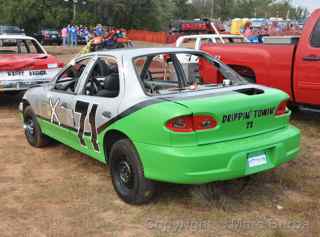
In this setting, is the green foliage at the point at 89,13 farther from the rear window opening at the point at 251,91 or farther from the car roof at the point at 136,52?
the rear window opening at the point at 251,91

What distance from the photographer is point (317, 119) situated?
8.48 metres

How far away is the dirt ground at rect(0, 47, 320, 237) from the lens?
4.22 m

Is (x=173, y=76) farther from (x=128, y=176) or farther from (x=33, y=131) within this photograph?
(x=33, y=131)

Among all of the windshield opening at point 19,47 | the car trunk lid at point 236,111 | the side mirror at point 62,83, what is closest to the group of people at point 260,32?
the windshield opening at point 19,47

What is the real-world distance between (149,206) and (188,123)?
1017mm

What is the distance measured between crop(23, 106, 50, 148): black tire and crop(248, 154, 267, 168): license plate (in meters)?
3.43

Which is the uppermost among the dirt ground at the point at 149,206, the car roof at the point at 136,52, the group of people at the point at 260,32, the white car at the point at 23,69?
the car roof at the point at 136,52

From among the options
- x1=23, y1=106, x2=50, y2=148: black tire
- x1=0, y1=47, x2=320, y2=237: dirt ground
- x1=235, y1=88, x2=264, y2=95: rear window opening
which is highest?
x1=235, y1=88, x2=264, y2=95: rear window opening

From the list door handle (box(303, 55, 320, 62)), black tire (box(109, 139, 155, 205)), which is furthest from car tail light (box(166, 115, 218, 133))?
door handle (box(303, 55, 320, 62))

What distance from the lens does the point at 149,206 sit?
15.3 feet

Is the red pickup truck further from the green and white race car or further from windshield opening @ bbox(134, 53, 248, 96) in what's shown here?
the green and white race car

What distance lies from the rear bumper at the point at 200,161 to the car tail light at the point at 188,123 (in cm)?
17

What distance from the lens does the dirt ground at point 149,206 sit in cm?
422

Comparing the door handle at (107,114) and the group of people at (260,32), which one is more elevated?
the group of people at (260,32)
